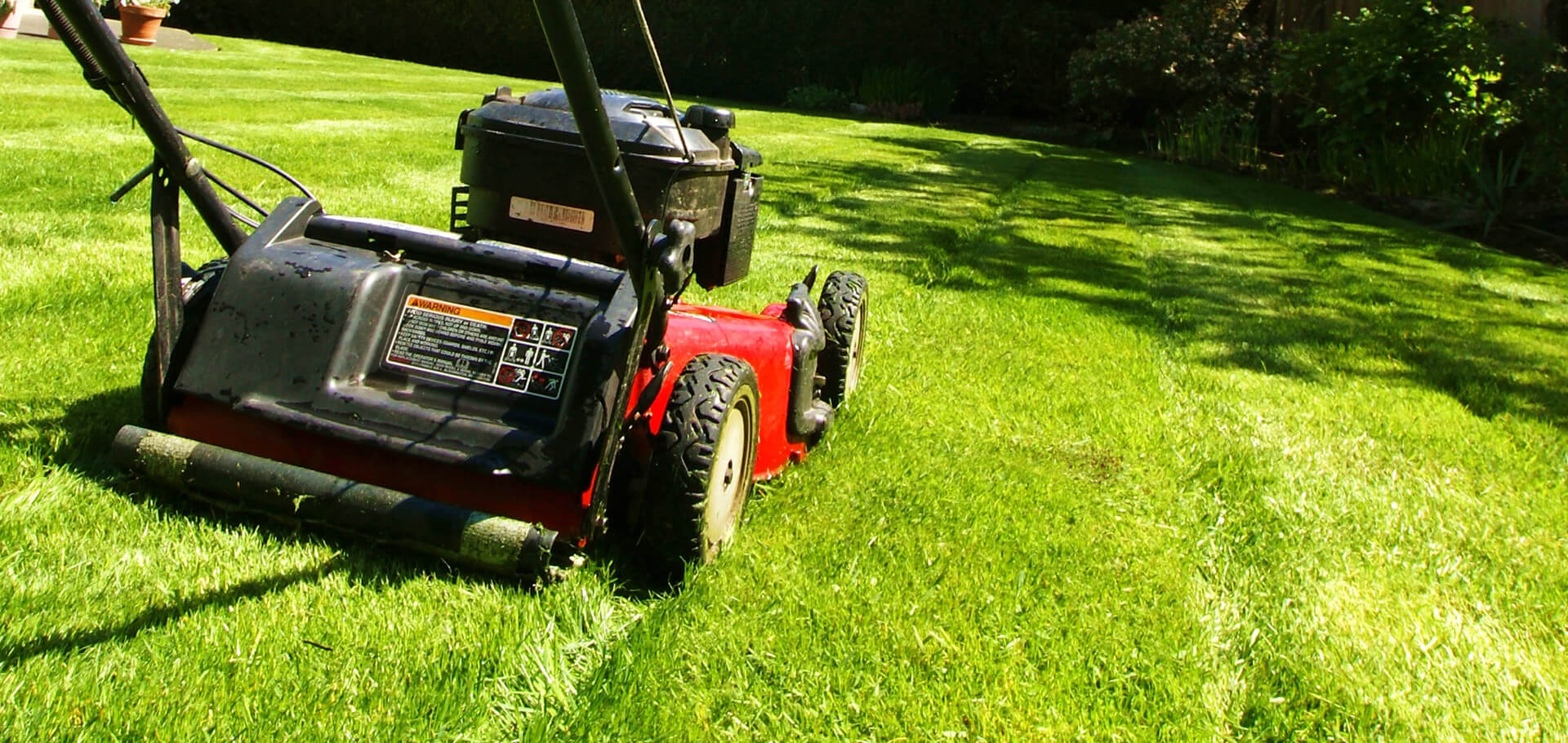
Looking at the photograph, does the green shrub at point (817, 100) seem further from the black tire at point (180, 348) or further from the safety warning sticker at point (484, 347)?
the safety warning sticker at point (484, 347)

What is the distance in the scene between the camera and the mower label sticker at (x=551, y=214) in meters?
3.11

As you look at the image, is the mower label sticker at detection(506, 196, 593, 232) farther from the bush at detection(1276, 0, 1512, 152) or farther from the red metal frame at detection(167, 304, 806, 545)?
the bush at detection(1276, 0, 1512, 152)

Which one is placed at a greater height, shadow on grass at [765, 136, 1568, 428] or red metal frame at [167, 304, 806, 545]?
red metal frame at [167, 304, 806, 545]

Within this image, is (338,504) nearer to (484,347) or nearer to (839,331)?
(484,347)

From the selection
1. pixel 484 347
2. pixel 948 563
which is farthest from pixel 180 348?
pixel 948 563

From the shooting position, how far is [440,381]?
2.60 meters

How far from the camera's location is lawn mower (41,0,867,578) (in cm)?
238

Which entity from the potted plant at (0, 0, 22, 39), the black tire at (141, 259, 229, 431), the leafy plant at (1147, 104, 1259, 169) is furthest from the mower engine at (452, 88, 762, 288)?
the potted plant at (0, 0, 22, 39)

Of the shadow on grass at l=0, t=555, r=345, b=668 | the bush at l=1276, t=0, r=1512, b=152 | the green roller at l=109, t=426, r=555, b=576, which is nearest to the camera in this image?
the shadow on grass at l=0, t=555, r=345, b=668

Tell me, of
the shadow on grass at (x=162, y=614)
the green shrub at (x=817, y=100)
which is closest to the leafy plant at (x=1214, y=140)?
the green shrub at (x=817, y=100)

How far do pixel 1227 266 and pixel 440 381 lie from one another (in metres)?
5.79

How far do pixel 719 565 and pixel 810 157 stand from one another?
8.52 metres

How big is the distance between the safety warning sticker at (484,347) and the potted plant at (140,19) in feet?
48.2

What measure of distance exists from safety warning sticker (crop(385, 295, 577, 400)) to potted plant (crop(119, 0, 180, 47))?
1470 centimetres
